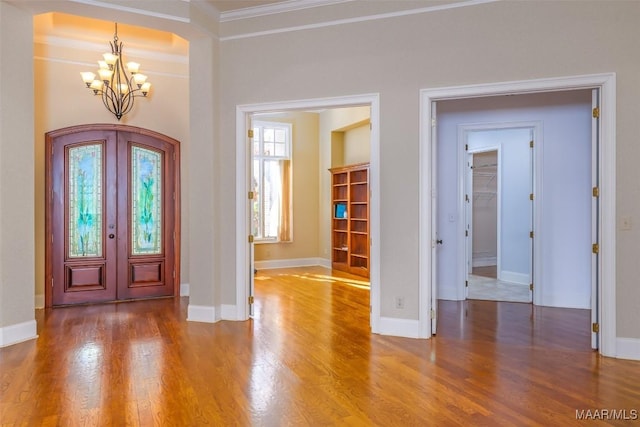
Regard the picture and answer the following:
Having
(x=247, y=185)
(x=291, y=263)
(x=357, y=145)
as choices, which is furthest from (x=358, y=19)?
(x=291, y=263)

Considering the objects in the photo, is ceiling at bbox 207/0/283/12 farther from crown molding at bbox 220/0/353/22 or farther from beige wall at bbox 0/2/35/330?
beige wall at bbox 0/2/35/330

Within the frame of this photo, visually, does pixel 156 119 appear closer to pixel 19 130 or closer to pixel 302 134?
pixel 19 130

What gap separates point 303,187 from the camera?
9.38m

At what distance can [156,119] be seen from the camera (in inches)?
241

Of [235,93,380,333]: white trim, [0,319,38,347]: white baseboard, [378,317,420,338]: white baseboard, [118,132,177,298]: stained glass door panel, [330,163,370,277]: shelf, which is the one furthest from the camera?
[330,163,370,277]: shelf

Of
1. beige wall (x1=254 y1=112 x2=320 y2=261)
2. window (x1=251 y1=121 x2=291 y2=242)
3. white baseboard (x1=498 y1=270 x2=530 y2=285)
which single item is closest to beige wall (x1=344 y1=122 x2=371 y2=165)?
beige wall (x1=254 y1=112 x2=320 y2=261)

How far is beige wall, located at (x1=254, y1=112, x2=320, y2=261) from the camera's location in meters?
9.26

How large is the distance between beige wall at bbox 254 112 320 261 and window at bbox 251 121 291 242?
156 mm

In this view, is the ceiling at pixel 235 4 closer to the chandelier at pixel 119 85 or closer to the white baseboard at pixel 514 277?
the chandelier at pixel 119 85

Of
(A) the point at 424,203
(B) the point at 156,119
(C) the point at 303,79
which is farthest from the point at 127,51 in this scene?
(A) the point at 424,203

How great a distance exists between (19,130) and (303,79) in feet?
9.51

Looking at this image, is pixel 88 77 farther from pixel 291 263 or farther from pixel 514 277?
pixel 514 277

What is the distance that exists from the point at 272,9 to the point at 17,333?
4.22 meters

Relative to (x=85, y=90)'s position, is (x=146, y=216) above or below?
below
